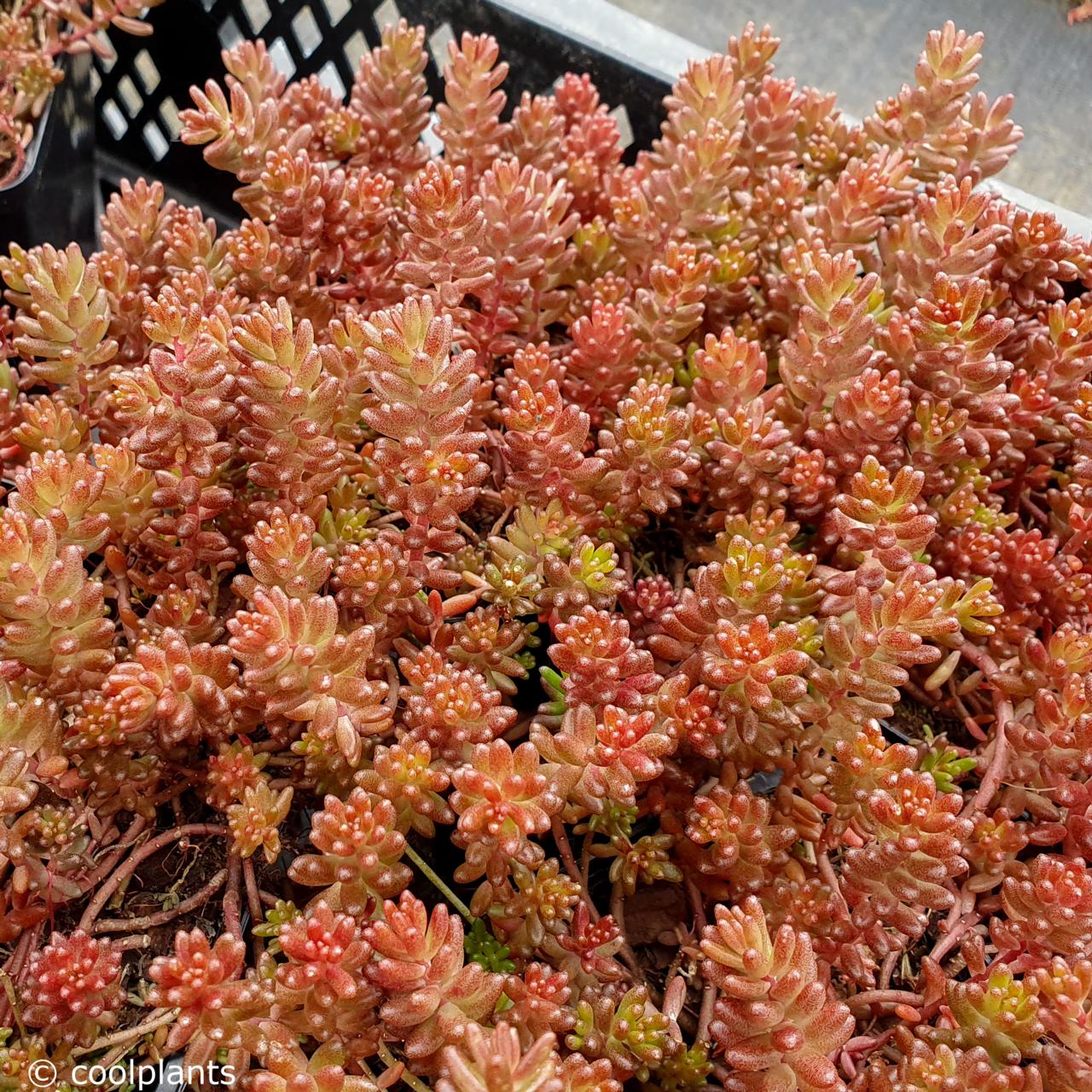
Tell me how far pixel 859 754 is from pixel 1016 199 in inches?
49.5

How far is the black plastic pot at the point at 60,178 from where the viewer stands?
1903mm

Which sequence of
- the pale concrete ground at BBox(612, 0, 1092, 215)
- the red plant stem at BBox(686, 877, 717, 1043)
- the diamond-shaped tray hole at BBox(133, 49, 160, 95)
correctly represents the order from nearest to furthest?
the red plant stem at BBox(686, 877, 717, 1043) < the diamond-shaped tray hole at BBox(133, 49, 160, 95) < the pale concrete ground at BBox(612, 0, 1092, 215)

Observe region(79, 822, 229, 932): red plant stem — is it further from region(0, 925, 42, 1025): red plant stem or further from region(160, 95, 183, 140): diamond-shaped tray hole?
region(160, 95, 183, 140): diamond-shaped tray hole

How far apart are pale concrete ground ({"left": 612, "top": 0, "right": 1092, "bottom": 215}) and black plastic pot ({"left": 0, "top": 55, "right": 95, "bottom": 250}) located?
1981mm

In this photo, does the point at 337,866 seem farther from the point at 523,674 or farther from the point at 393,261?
the point at 393,261

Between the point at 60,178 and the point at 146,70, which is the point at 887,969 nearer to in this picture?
the point at 60,178

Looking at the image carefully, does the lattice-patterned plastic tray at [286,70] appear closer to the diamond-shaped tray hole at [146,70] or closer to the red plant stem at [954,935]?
the diamond-shaped tray hole at [146,70]

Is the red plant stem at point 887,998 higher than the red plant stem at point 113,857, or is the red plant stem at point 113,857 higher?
the red plant stem at point 887,998

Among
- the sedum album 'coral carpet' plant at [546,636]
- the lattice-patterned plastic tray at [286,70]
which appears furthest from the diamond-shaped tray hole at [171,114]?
the sedum album 'coral carpet' plant at [546,636]

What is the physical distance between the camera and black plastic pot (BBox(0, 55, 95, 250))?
1.90 m

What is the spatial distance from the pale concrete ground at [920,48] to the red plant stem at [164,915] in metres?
2.47

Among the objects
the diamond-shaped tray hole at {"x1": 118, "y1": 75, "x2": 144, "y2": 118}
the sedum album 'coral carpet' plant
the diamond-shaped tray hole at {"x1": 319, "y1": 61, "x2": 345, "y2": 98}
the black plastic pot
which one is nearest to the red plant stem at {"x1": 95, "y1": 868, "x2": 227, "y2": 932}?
the sedum album 'coral carpet' plant

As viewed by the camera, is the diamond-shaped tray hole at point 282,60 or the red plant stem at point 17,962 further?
the diamond-shaped tray hole at point 282,60

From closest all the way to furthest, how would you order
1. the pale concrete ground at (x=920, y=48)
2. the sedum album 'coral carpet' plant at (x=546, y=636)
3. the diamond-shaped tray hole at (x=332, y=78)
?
the sedum album 'coral carpet' plant at (x=546, y=636), the diamond-shaped tray hole at (x=332, y=78), the pale concrete ground at (x=920, y=48)
